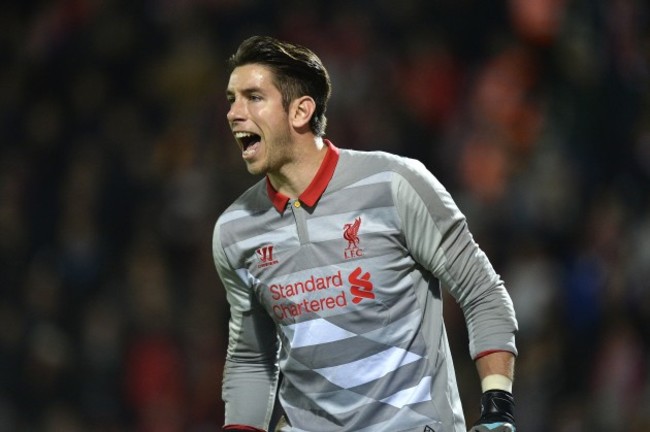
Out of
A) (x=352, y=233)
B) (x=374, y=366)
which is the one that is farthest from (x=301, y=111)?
(x=374, y=366)

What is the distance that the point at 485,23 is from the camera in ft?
25.9

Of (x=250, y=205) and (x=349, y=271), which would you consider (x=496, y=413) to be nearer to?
(x=349, y=271)

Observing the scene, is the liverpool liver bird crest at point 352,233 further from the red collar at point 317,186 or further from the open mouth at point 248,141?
the open mouth at point 248,141

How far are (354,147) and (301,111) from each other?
4.04 meters

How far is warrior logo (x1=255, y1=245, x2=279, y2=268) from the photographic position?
339 centimetres

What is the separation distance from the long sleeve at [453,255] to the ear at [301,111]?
0.34 metres

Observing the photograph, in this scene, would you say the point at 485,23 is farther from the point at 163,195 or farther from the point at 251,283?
the point at 251,283

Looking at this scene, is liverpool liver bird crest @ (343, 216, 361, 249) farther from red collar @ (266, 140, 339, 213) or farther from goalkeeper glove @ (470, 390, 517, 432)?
goalkeeper glove @ (470, 390, 517, 432)

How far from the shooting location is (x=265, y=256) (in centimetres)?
341

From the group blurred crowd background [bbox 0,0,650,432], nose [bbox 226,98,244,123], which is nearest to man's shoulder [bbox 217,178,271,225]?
nose [bbox 226,98,244,123]

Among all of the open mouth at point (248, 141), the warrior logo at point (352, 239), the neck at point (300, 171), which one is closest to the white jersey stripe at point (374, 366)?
the warrior logo at point (352, 239)

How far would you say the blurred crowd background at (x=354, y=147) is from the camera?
645 centimetres

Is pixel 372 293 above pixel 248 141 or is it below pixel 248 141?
below

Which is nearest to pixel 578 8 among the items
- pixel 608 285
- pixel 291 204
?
pixel 608 285
